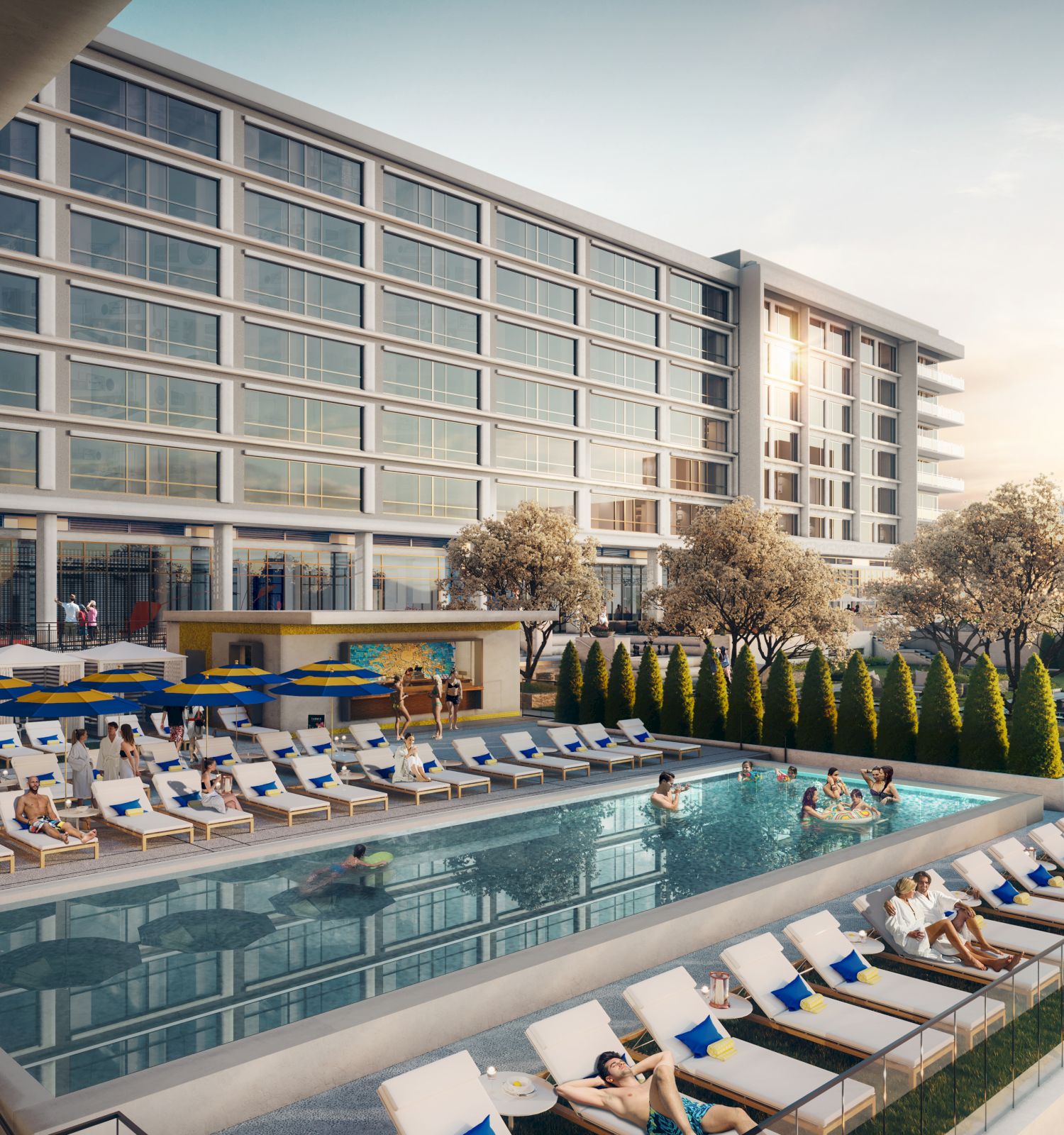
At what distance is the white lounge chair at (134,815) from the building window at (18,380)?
24.9 metres

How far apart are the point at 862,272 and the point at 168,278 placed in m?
49.7

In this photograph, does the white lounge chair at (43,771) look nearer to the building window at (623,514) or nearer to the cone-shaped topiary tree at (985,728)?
the cone-shaped topiary tree at (985,728)

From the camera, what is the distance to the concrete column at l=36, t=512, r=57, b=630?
117 feet

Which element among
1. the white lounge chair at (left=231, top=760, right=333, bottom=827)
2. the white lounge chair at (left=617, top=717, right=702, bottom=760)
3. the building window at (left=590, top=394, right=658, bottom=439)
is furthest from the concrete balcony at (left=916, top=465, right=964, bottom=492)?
the white lounge chair at (left=231, top=760, right=333, bottom=827)

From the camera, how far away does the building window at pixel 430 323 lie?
1785 inches

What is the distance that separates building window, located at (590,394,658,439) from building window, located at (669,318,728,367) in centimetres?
486

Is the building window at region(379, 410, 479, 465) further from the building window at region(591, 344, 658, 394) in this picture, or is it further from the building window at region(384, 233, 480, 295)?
the building window at region(591, 344, 658, 394)

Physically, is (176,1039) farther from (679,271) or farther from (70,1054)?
(679,271)

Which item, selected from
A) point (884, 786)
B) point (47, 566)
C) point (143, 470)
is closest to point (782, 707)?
point (884, 786)

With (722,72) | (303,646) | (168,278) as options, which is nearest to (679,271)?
(168,278)

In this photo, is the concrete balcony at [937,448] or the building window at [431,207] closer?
the building window at [431,207]

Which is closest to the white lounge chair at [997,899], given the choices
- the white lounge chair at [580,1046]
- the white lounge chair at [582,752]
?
the white lounge chair at [580,1046]

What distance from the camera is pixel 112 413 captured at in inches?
1455

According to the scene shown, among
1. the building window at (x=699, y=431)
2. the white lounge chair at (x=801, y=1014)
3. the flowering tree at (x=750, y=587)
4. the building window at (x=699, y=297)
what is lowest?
the white lounge chair at (x=801, y=1014)
